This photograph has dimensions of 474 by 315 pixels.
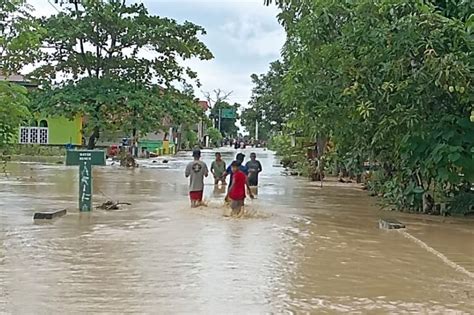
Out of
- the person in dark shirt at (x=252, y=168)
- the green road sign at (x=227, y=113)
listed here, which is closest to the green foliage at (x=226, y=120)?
the green road sign at (x=227, y=113)

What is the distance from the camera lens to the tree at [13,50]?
1773 cm

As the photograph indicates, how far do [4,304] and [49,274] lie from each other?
5.69ft

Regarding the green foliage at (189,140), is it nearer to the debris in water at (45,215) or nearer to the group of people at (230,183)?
the group of people at (230,183)

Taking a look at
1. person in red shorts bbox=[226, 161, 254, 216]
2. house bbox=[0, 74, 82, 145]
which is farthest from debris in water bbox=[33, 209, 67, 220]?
house bbox=[0, 74, 82, 145]

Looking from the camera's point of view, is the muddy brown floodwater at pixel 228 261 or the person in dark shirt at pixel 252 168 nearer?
the muddy brown floodwater at pixel 228 261

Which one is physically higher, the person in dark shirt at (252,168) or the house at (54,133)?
the house at (54,133)

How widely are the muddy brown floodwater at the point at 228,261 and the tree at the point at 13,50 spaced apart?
7.16 ft

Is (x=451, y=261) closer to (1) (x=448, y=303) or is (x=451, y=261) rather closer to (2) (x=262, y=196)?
(1) (x=448, y=303)

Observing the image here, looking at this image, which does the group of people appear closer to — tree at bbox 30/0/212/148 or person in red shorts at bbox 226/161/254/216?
person in red shorts at bbox 226/161/254/216

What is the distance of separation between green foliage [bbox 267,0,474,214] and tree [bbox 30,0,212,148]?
2254 centimetres

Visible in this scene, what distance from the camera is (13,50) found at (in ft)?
59.4

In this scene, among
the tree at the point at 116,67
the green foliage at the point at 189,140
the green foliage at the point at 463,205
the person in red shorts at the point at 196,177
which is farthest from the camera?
the green foliage at the point at 189,140

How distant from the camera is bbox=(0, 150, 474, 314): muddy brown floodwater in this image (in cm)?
824

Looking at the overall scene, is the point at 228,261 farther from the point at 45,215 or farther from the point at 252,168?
the point at 252,168
